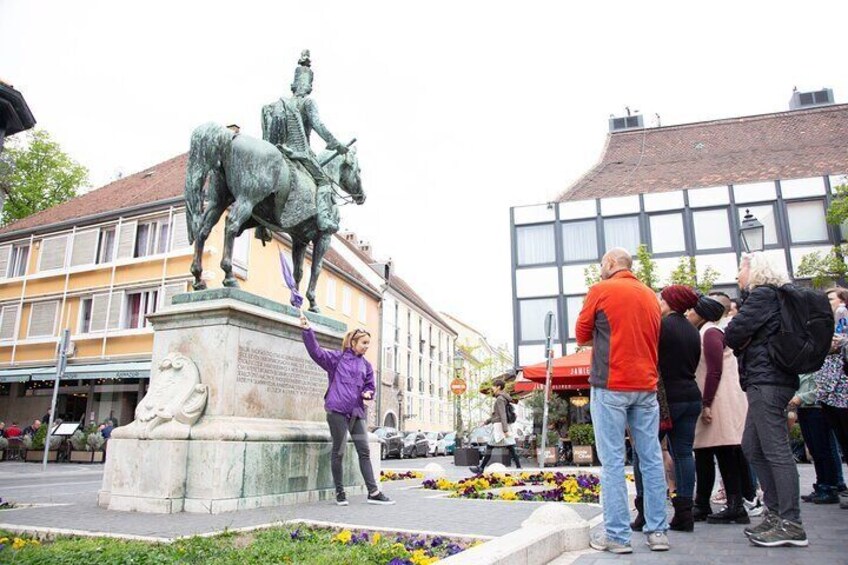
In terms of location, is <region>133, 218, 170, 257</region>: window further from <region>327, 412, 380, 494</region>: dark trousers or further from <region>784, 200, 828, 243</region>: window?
<region>784, 200, 828, 243</region>: window

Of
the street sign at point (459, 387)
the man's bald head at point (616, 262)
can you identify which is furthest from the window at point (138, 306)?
the man's bald head at point (616, 262)

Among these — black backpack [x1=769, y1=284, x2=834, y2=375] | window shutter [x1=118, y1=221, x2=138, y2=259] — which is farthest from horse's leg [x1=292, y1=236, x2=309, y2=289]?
window shutter [x1=118, y1=221, x2=138, y2=259]

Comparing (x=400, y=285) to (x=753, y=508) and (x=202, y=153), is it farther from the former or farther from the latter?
(x=753, y=508)

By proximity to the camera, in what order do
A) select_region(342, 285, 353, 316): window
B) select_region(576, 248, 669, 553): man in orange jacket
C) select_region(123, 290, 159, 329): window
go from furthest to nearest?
select_region(342, 285, 353, 316): window → select_region(123, 290, 159, 329): window → select_region(576, 248, 669, 553): man in orange jacket

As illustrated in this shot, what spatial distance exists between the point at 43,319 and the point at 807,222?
35209 mm

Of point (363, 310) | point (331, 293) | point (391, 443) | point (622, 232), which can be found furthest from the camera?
point (363, 310)

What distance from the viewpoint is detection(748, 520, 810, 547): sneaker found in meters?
4.21

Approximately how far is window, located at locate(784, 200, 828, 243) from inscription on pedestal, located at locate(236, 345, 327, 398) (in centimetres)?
2858

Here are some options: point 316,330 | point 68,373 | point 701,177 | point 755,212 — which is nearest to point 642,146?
point 701,177

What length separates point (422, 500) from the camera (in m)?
7.22

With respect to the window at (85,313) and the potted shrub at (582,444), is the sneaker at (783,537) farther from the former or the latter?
the window at (85,313)

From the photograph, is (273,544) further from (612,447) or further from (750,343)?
(750,343)

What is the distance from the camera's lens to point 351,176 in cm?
864

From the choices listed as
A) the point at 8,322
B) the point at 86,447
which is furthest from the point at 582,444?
the point at 8,322
